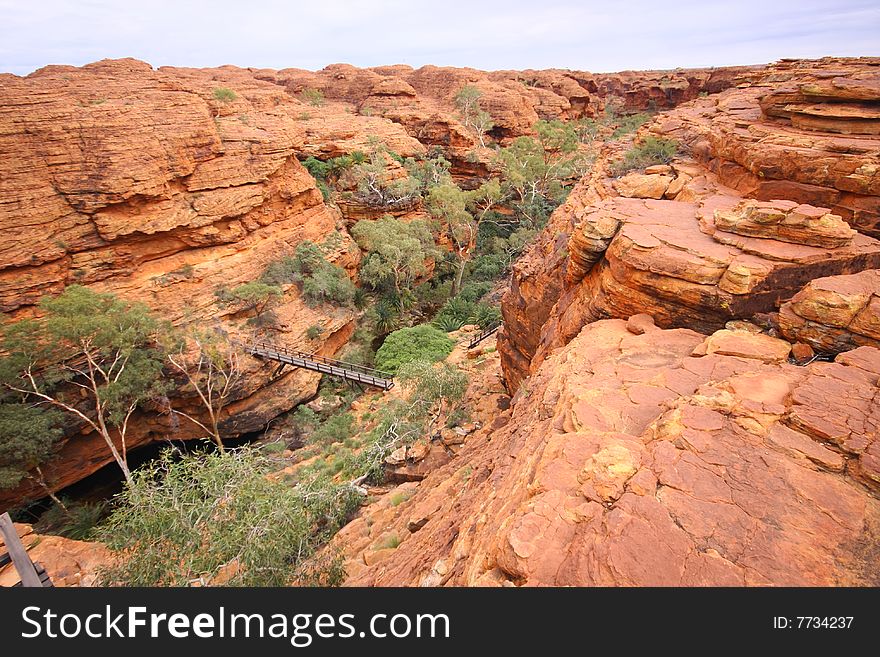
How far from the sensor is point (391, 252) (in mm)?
23547

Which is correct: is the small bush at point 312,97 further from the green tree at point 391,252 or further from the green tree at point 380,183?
the green tree at point 391,252

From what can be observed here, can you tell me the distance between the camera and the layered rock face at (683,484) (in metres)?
2.98

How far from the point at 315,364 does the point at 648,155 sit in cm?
1611

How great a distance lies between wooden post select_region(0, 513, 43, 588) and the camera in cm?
464

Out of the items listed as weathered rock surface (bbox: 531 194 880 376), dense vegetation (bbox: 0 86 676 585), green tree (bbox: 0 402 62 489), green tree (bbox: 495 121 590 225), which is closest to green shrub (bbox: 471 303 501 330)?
dense vegetation (bbox: 0 86 676 585)

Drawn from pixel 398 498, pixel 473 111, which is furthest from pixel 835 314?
pixel 473 111

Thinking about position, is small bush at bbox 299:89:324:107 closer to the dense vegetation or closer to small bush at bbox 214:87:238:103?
the dense vegetation

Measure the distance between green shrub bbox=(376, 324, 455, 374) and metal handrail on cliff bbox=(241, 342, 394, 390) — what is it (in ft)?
2.21

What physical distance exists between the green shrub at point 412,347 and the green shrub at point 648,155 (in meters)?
→ 10.2

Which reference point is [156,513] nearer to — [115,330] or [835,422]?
[835,422]

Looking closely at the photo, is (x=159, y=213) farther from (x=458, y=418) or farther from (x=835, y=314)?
(x=835, y=314)

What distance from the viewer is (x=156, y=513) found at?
563 cm

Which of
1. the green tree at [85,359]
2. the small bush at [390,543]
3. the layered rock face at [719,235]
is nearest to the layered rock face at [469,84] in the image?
the layered rock face at [719,235]

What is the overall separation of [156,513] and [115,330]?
1081cm
